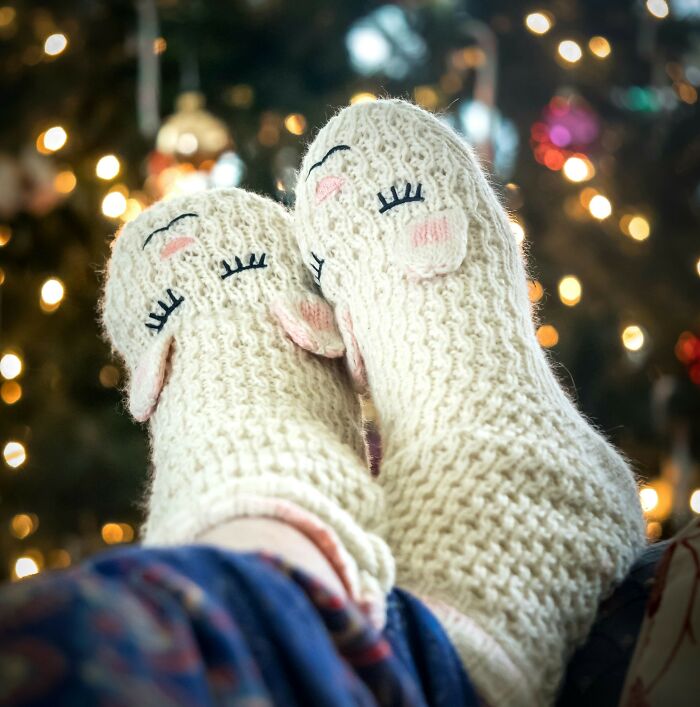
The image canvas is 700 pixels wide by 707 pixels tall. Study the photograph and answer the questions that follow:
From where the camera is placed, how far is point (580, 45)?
175 cm

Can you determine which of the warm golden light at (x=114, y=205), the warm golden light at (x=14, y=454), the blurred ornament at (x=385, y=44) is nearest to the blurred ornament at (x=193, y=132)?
the warm golden light at (x=114, y=205)

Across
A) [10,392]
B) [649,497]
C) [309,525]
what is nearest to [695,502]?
[649,497]

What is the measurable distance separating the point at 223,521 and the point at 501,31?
155 centimetres

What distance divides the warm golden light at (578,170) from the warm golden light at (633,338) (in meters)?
0.28

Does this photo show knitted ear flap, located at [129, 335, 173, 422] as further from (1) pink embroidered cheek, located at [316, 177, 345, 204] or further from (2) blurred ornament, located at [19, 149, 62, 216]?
(2) blurred ornament, located at [19, 149, 62, 216]

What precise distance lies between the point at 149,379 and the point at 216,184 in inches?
33.2

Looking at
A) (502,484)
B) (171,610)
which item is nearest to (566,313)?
(502,484)

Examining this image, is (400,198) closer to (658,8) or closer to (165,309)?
(165,309)

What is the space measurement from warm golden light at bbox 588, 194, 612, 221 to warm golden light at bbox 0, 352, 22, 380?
0.99 meters

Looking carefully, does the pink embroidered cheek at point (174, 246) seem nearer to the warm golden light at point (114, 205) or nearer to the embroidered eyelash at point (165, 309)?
the embroidered eyelash at point (165, 309)

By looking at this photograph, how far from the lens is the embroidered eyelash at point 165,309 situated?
2.31 ft

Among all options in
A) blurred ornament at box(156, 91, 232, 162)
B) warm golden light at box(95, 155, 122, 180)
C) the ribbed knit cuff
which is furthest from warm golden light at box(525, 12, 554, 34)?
the ribbed knit cuff

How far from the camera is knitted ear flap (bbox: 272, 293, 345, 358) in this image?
26.7 inches

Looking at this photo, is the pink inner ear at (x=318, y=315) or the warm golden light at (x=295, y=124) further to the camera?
the warm golden light at (x=295, y=124)
